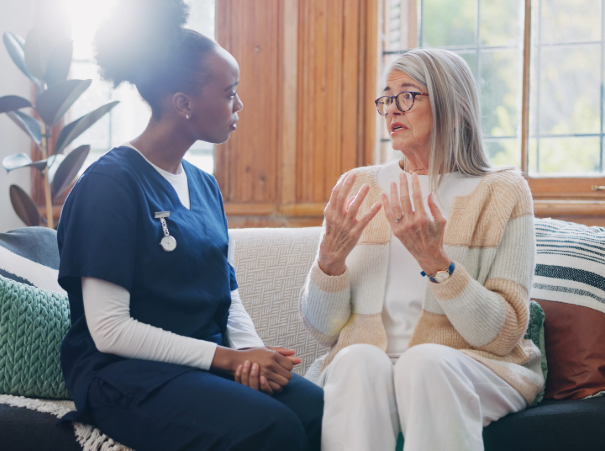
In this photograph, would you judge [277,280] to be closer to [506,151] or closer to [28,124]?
[506,151]

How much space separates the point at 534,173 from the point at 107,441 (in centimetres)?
219

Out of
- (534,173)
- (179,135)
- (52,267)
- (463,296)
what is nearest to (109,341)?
(179,135)

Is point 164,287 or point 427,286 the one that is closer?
point 164,287

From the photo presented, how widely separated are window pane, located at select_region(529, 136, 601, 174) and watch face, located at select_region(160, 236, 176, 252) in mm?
1955

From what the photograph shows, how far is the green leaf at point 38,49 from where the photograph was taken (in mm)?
2605

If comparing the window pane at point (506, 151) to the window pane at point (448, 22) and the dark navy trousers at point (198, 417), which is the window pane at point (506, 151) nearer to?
the window pane at point (448, 22)

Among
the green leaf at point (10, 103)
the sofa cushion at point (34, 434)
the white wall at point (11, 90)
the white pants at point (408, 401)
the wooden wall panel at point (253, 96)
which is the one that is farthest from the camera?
the white wall at point (11, 90)

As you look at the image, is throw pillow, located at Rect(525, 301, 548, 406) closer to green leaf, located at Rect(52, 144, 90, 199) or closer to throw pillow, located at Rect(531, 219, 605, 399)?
throw pillow, located at Rect(531, 219, 605, 399)

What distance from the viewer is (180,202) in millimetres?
1450

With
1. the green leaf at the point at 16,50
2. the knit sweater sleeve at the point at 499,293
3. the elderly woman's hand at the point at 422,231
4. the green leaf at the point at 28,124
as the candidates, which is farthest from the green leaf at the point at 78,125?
the knit sweater sleeve at the point at 499,293

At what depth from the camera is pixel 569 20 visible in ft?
8.84

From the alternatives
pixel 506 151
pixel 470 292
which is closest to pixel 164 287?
pixel 470 292

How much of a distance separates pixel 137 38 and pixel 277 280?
33.1 inches

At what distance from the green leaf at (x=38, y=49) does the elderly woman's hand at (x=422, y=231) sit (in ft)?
6.34
